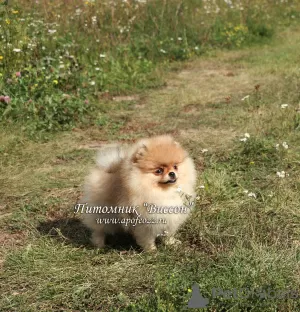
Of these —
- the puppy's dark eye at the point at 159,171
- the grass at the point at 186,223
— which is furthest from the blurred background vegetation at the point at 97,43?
the puppy's dark eye at the point at 159,171

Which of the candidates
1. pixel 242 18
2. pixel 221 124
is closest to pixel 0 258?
pixel 221 124

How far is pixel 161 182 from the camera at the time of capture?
9.77 ft

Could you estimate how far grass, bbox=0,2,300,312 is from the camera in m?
2.66

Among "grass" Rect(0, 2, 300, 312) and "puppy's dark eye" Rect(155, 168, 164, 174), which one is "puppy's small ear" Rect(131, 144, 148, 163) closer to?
"puppy's dark eye" Rect(155, 168, 164, 174)

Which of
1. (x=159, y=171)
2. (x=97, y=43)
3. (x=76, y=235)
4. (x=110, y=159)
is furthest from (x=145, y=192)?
(x=97, y=43)

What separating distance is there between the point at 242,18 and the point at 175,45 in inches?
88.5

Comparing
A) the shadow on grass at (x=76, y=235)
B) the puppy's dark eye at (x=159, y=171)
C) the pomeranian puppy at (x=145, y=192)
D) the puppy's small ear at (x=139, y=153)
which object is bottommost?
the shadow on grass at (x=76, y=235)

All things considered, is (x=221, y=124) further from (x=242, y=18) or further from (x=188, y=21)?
(x=242, y=18)

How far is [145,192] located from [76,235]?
2.81ft

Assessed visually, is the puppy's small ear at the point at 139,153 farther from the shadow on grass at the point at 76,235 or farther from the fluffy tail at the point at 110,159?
the shadow on grass at the point at 76,235

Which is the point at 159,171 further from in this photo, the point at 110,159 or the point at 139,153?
the point at 110,159

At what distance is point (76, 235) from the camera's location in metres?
3.52

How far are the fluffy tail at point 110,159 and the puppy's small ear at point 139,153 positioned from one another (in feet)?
0.72

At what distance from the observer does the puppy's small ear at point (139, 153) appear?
2945mm
